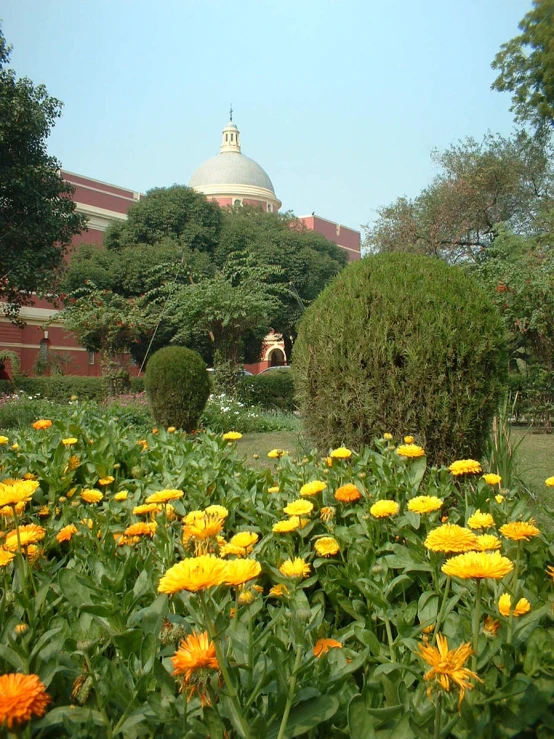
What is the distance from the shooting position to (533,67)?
14.9m

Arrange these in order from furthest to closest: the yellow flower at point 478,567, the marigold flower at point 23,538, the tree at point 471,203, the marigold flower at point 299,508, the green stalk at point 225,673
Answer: the tree at point 471,203 → the marigold flower at point 299,508 → the marigold flower at point 23,538 → the yellow flower at point 478,567 → the green stalk at point 225,673

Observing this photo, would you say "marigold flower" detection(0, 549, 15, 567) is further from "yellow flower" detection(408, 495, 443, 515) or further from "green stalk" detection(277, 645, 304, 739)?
"yellow flower" detection(408, 495, 443, 515)

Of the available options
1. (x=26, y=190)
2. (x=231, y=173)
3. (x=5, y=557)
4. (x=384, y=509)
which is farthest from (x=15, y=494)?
(x=231, y=173)

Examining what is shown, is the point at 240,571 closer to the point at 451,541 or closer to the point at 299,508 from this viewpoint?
the point at 451,541

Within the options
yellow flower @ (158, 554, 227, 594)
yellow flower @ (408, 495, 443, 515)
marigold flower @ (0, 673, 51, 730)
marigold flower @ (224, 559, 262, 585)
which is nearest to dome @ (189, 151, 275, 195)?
yellow flower @ (408, 495, 443, 515)

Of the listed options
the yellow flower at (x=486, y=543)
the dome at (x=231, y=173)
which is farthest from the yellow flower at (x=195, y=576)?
the dome at (x=231, y=173)

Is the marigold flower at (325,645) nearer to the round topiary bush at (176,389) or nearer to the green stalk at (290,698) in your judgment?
the green stalk at (290,698)

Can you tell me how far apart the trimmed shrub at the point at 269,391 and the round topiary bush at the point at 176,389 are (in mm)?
5183

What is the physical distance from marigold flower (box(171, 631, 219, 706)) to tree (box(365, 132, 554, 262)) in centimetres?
2111

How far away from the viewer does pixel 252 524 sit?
231 centimetres

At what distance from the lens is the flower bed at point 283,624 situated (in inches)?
40.3

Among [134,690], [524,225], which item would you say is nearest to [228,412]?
[134,690]

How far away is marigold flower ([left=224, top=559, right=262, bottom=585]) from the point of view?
1.02 meters

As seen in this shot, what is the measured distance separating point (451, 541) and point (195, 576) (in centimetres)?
56
